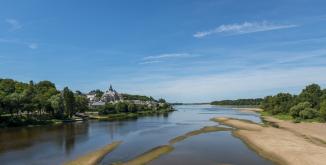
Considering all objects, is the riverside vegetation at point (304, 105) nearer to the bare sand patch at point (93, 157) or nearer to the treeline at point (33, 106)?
the bare sand patch at point (93, 157)

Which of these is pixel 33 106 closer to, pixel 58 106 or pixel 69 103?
pixel 58 106

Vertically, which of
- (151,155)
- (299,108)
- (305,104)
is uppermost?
(305,104)

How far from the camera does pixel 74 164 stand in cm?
3659

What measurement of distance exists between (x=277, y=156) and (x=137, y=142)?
23730mm

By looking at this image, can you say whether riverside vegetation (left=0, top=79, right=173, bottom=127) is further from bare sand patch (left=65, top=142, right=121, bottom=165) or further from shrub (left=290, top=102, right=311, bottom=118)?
shrub (left=290, top=102, right=311, bottom=118)

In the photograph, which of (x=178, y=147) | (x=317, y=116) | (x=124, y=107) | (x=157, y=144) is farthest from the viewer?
(x=124, y=107)

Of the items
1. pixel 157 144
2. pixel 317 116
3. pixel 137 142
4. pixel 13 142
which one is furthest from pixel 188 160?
pixel 317 116

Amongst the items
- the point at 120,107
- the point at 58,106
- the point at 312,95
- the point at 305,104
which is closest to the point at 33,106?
the point at 58,106

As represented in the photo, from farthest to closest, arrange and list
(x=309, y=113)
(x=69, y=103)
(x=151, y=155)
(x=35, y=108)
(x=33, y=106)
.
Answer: (x=69, y=103)
(x=35, y=108)
(x=33, y=106)
(x=309, y=113)
(x=151, y=155)

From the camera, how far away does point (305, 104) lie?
101000mm

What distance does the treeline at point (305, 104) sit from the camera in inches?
3716

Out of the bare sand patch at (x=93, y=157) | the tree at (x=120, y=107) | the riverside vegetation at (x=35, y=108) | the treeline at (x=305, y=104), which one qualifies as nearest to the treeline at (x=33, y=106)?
the riverside vegetation at (x=35, y=108)

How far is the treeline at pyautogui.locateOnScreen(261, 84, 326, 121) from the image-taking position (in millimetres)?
94375

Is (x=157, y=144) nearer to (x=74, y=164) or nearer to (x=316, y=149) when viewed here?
(x=74, y=164)
